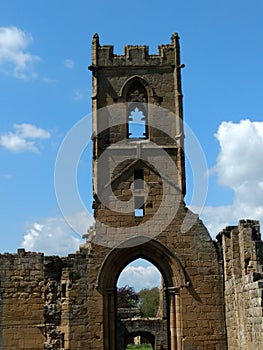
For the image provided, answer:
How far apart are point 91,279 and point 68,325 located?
139cm

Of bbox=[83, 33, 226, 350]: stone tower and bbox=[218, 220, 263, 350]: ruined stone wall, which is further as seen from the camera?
bbox=[83, 33, 226, 350]: stone tower

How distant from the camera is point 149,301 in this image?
5603 centimetres

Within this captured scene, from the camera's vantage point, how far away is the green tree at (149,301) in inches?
2131

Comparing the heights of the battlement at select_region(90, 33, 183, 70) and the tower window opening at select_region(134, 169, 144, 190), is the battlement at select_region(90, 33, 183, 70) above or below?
above

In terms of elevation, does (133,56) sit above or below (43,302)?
above

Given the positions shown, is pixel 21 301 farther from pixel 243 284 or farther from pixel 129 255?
pixel 243 284

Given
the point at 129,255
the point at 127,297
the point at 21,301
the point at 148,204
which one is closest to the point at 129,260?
the point at 129,255

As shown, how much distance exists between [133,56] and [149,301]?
41531 mm

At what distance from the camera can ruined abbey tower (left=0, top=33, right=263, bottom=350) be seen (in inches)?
614

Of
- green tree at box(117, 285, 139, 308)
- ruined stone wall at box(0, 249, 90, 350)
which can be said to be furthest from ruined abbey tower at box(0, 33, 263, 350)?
green tree at box(117, 285, 139, 308)

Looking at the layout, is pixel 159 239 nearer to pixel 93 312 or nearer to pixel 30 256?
pixel 93 312

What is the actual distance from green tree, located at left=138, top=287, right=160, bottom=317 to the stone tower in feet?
126

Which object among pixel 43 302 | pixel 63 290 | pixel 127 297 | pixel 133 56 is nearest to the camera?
pixel 63 290

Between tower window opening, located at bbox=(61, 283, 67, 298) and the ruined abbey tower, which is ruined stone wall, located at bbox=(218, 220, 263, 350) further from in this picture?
tower window opening, located at bbox=(61, 283, 67, 298)
